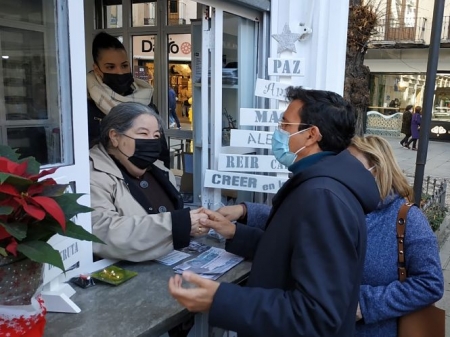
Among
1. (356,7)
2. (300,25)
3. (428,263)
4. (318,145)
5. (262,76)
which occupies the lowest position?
(428,263)

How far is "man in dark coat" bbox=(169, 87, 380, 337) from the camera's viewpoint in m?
1.25

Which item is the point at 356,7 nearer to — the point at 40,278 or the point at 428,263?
the point at 428,263

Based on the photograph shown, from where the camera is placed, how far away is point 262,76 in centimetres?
344

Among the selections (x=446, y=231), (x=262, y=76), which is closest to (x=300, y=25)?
(x=262, y=76)

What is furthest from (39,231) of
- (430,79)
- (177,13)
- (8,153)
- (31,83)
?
(177,13)

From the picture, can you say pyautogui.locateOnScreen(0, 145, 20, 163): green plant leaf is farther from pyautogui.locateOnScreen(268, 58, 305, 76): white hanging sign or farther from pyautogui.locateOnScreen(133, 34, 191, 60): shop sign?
pyautogui.locateOnScreen(133, 34, 191, 60): shop sign

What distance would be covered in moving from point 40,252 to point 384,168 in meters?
1.45

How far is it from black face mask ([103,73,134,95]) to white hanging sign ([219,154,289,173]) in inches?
39.6

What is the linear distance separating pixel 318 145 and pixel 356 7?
4.06m

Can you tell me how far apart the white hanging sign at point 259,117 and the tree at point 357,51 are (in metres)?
2.15

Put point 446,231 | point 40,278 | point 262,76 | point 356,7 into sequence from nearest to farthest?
point 40,278, point 262,76, point 356,7, point 446,231

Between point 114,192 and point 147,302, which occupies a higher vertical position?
point 114,192

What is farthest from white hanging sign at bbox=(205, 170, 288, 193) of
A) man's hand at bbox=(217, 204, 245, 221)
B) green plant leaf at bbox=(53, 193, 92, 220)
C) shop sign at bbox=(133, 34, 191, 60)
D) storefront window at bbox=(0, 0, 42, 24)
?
shop sign at bbox=(133, 34, 191, 60)

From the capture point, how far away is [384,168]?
6.37ft
